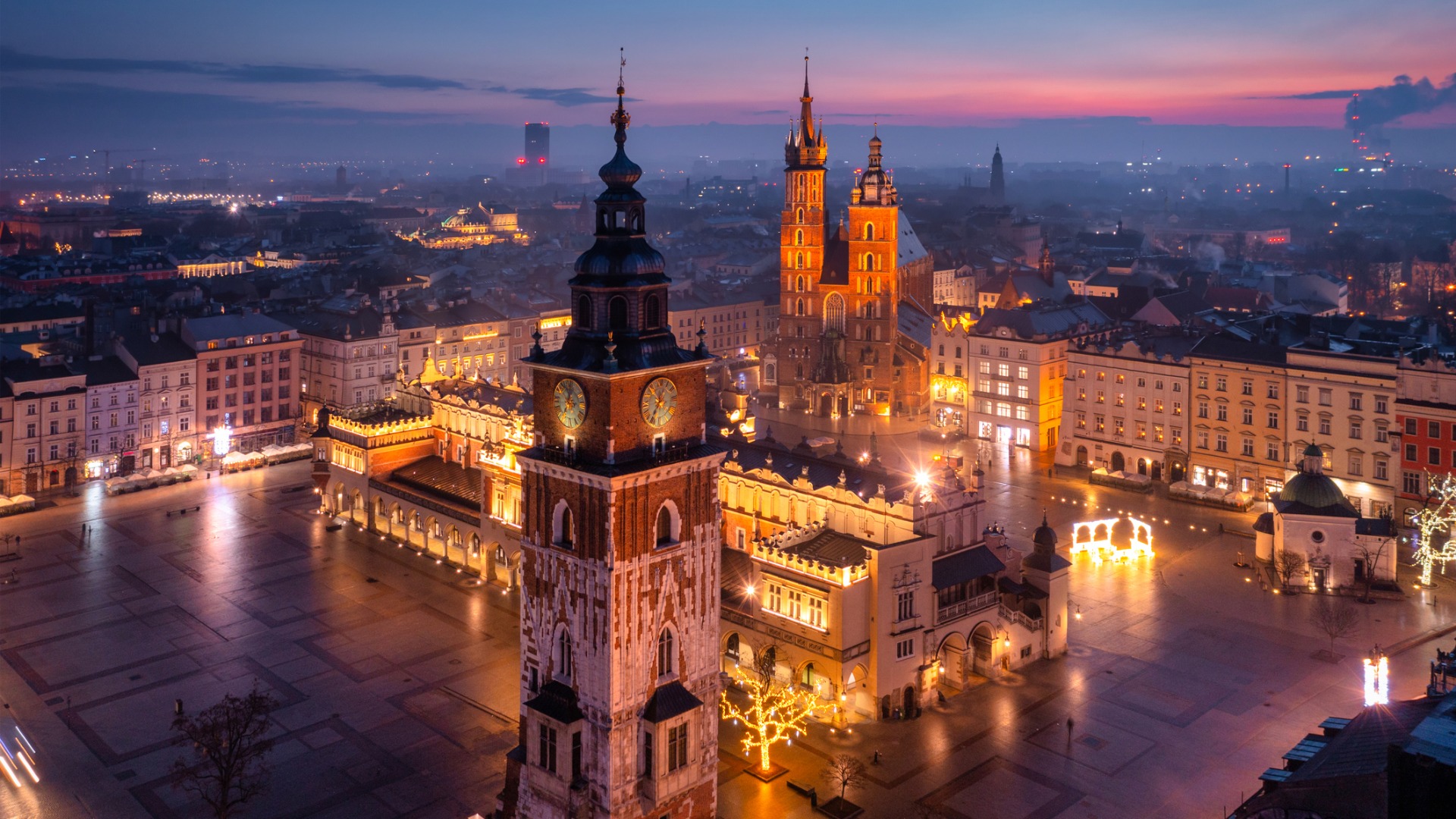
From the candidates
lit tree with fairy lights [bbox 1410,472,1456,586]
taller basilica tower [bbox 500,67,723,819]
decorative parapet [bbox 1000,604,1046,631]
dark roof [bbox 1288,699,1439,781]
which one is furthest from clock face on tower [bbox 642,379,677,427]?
lit tree with fairy lights [bbox 1410,472,1456,586]

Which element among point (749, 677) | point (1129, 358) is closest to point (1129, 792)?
point (749, 677)

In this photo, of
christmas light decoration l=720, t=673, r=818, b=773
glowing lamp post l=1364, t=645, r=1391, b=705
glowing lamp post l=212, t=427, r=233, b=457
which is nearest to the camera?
→ christmas light decoration l=720, t=673, r=818, b=773

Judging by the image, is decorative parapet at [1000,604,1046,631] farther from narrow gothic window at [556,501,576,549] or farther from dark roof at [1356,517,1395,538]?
narrow gothic window at [556,501,576,549]

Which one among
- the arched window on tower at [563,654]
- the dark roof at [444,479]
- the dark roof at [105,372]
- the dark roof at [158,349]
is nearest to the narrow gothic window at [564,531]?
the arched window on tower at [563,654]

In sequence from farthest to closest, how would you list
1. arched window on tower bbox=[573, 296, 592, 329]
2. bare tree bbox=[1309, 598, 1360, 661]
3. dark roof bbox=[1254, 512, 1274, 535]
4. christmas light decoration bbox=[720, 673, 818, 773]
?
dark roof bbox=[1254, 512, 1274, 535]
bare tree bbox=[1309, 598, 1360, 661]
christmas light decoration bbox=[720, 673, 818, 773]
arched window on tower bbox=[573, 296, 592, 329]

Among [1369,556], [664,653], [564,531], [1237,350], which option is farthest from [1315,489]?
[564,531]

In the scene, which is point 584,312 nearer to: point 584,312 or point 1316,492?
point 584,312
